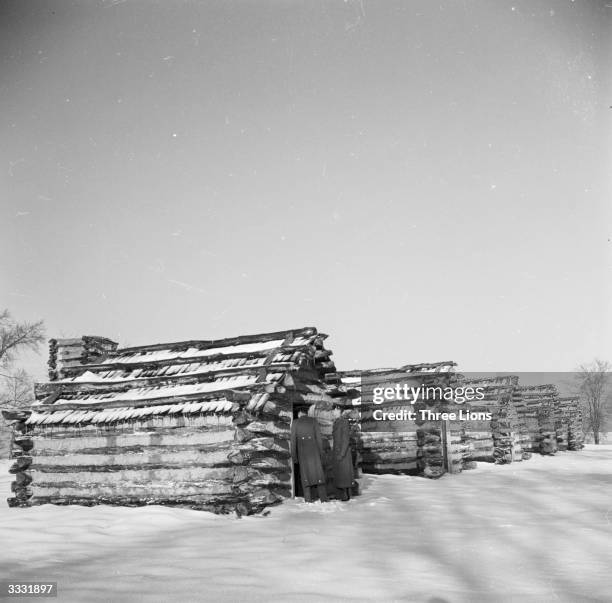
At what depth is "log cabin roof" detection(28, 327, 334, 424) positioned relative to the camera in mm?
11164

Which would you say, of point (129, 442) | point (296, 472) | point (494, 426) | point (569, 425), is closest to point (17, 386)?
point (494, 426)

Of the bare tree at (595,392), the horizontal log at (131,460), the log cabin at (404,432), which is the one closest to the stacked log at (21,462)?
the horizontal log at (131,460)

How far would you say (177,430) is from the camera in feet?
36.1

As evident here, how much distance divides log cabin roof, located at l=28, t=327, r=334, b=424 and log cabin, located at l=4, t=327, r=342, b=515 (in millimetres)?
27

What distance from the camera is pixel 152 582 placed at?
224 inches

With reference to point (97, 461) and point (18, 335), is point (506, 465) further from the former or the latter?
point (18, 335)

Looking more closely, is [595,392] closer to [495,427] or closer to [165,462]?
[495,427]

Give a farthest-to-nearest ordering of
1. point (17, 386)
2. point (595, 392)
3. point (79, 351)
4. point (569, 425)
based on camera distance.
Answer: point (595, 392) < point (17, 386) < point (569, 425) < point (79, 351)

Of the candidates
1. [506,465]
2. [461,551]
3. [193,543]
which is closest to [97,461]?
[193,543]

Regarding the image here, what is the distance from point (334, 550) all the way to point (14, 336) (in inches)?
1359

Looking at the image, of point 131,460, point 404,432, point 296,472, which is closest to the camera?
point 131,460

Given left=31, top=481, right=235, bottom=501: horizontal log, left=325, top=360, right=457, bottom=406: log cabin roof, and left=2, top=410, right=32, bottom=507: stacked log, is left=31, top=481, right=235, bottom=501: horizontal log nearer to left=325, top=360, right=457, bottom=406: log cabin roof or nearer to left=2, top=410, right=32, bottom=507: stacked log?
left=2, top=410, right=32, bottom=507: stacked log

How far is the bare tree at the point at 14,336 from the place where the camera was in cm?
3603

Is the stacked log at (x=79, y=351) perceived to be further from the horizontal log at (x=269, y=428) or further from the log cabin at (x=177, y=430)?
the horizontal log at (x=269, y=428)
